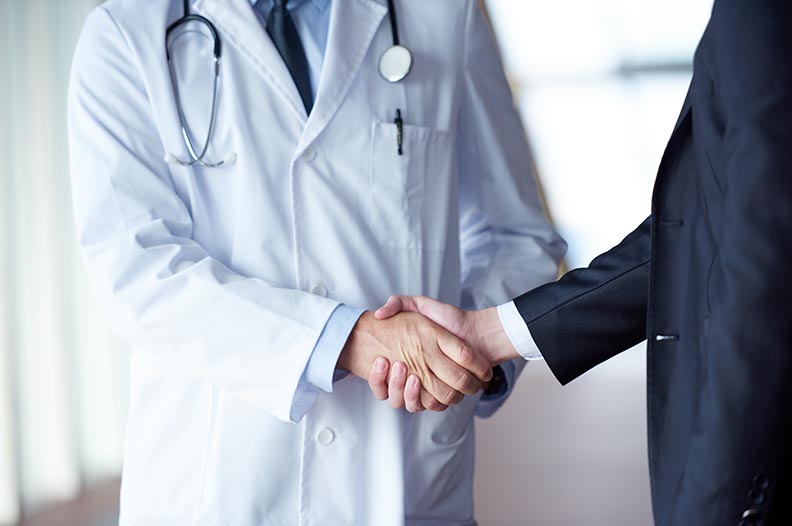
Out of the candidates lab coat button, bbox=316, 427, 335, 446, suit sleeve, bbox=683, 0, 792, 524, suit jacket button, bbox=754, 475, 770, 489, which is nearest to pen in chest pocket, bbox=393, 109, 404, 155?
lab coat button, bbox=316, 427, 335, 446

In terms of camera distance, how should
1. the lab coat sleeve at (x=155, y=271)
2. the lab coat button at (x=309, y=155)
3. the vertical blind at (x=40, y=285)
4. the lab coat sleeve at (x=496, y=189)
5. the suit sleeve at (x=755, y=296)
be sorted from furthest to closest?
the vertical blind at (x=40, y=285) → the lab coat sleeve at (x=496, y=189) → the lab coat button at (x=309, y=155) → the lab coat sleeve at (x=155, y=271) → the suit sleeve at (x=755, y=296)

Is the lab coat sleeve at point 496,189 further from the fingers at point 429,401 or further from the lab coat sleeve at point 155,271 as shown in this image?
the lab coat sleeve at point 155,271

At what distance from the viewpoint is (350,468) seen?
142 centimetres

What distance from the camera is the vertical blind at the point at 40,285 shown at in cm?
306

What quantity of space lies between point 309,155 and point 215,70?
0.65 ft

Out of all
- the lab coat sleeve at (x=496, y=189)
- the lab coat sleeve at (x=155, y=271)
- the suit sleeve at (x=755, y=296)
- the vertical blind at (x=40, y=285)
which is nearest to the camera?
the suit sleeve at (x=755, y=296)

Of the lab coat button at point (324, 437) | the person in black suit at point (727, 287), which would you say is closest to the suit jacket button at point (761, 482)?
the person in black suit at point (727, 287)

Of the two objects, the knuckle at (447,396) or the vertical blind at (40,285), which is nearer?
the knuckle at (447,396)

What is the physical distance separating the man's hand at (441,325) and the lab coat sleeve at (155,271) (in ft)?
0.37

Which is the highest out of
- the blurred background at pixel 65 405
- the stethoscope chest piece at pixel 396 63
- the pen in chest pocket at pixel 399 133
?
the stethoscope chest piece at pixel 396 63

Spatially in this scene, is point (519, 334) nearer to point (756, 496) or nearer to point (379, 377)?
point (379, 377)

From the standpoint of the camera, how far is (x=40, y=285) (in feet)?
10.5

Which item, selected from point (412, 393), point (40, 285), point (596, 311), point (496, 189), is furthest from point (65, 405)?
point (596, 311)

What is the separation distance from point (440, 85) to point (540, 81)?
7240 mm
